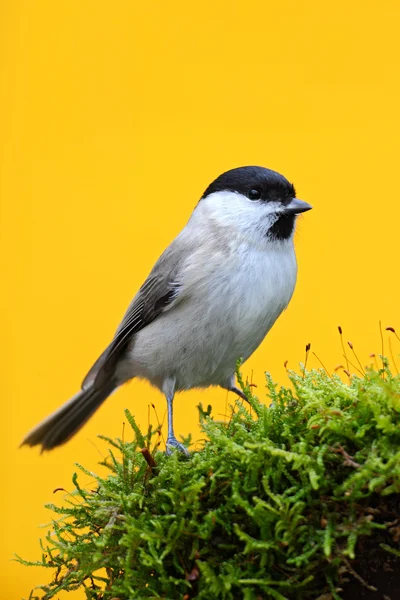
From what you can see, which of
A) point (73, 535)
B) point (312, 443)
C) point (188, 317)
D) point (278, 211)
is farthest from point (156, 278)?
point (312, 443)

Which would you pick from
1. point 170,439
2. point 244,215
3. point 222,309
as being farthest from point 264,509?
point 244,215

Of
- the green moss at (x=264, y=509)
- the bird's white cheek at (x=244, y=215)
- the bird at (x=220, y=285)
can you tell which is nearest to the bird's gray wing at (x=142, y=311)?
the bird at (x=220, y=285)

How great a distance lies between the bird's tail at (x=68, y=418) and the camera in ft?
8.31

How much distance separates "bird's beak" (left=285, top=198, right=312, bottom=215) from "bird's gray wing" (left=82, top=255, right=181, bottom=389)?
0.40 meters

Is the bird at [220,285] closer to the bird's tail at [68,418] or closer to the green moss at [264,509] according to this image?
the bird's tail at [68,418]

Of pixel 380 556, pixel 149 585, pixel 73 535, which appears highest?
pixel 73 535

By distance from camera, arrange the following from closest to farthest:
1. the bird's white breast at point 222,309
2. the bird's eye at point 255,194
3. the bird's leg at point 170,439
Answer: the bird's leg at point 170,439 < the bird's white breast at point 222,309 < the bird's eye at point 255,194

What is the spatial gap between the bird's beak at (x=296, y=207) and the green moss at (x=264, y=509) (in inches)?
30.7

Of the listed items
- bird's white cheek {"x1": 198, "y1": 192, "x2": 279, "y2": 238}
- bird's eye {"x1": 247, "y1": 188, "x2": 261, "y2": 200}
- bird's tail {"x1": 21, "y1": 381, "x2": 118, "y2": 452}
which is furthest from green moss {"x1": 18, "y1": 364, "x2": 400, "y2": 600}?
bird's tail {"x1": 21, "y1": 381, "x2": 118, "y2": 452}

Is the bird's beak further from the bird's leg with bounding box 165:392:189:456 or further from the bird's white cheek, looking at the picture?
the bird's leg with bounding box 165:392:189:456

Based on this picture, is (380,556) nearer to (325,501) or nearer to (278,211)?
(325,501)

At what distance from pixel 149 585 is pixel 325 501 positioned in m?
0.36

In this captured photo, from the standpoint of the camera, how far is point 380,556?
108 centimetres

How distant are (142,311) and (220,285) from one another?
0.39 m
